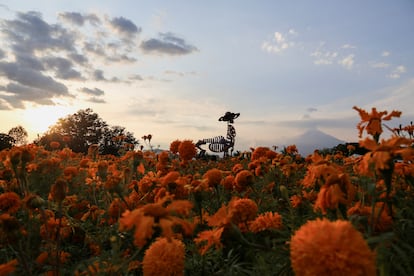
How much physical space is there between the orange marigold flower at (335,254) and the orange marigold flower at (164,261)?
614mm

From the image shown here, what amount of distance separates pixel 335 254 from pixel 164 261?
2.32ft

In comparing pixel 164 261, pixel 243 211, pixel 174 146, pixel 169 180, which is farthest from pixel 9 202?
pixel 174 146

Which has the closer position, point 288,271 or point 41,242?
point 288,271

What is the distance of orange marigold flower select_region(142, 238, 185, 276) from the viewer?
1310 millimetres

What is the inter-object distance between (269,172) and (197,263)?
86.4 inches

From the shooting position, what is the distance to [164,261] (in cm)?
132

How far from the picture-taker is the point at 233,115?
19.3 m

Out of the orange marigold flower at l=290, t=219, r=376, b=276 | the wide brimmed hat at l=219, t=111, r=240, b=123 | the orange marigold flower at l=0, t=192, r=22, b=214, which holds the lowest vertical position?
the orange marigold flower at l=0, t=192, r=22, b=214


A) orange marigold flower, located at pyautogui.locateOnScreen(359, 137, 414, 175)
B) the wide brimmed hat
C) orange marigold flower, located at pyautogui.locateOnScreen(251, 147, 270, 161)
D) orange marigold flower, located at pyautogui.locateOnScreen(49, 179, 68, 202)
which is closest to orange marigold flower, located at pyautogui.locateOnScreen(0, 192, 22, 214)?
orange marigold flower, located at pyautogui.locateOnScreen(49, 179, 68, 202)

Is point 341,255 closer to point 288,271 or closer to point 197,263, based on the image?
point 288,271

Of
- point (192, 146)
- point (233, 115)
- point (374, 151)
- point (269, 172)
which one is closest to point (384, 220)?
point (374, 151)

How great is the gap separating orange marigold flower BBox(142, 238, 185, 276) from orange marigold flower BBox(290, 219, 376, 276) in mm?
614

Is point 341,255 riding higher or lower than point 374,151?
lower

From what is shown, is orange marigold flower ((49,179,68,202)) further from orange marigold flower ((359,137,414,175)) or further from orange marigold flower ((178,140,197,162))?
orange marigold flower ((178,140,197,162))
